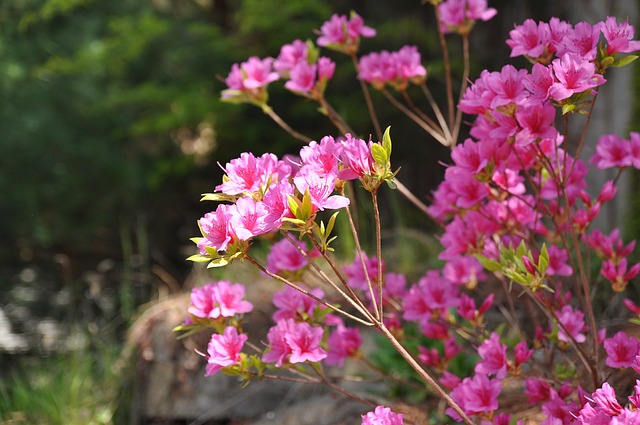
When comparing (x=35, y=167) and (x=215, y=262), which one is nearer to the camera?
(x=215, y=262)

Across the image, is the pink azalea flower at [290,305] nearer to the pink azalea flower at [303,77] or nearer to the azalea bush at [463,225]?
the azalea bush at [463,225]

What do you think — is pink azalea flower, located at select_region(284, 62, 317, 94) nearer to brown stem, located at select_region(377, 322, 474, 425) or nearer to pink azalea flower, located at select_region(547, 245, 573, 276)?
pink azalea flower, located at select_region(547, 245, 573, 276)

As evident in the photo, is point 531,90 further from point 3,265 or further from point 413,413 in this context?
point 3,265

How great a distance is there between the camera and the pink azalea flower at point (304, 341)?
4.51 feet

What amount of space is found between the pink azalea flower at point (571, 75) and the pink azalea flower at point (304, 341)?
1.96 feet

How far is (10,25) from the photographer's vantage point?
5.92 metres

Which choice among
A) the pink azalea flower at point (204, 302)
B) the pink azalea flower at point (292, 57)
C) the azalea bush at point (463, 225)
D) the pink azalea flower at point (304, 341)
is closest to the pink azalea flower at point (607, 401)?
the azalea bush at point (463, 225)

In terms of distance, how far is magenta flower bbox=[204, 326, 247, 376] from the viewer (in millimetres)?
1368

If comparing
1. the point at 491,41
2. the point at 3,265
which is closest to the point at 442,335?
the point at 491,41

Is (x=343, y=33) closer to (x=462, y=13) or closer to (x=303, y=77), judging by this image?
(x=303, y=77)

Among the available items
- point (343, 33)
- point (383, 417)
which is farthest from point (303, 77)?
point (383, 417)

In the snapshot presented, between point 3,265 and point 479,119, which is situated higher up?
point 479,119

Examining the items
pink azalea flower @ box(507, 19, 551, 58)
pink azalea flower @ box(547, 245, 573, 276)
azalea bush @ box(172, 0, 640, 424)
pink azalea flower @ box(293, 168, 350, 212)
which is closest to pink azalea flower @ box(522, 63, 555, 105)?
azalea bush @ box(172, 0, 640, 424)

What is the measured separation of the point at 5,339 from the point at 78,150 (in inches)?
62.6
